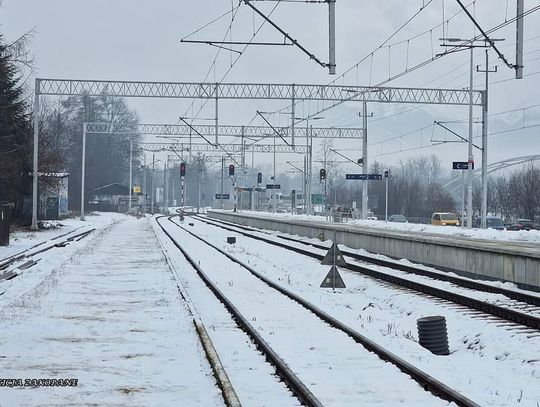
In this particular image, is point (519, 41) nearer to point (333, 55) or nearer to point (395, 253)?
point (333, 55)

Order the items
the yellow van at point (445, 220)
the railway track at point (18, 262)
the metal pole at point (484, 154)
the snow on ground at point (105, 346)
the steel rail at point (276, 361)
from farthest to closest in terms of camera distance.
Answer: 1. the yellow van at point (445, 220)
2. the metal pole at point (484, 154)
3. the railway track at point (18, 262)
4. the snow on ground at point (105, 346)
5. the steel rail at point (276, 361)

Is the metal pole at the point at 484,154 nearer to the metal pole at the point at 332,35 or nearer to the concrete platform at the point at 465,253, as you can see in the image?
the concrete platform at the point at 465,253

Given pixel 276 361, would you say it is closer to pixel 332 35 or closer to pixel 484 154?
pixel 332 35

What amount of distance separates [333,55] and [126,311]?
13.3m

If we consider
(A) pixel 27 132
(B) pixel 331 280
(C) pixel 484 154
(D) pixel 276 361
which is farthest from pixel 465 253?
(A) pixel 27 132

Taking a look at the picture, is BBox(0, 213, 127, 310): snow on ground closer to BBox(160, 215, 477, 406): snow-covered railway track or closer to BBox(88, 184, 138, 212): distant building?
BBox(160, 215, 477, 406): snow-covered railway track

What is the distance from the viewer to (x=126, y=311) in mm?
16219

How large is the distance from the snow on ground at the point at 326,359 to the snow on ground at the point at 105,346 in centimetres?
119

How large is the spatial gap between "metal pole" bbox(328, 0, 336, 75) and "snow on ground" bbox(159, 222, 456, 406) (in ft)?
32.8

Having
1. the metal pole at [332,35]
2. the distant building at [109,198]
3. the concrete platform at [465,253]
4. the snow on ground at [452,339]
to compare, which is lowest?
the snow on ground at [452,339]

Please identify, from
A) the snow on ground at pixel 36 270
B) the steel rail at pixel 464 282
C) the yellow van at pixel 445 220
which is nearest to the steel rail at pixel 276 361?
the snow on ground at pixel 36 270

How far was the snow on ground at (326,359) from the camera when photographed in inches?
351

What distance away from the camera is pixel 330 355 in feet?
37.5

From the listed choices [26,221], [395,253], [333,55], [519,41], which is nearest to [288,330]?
[333,55]
